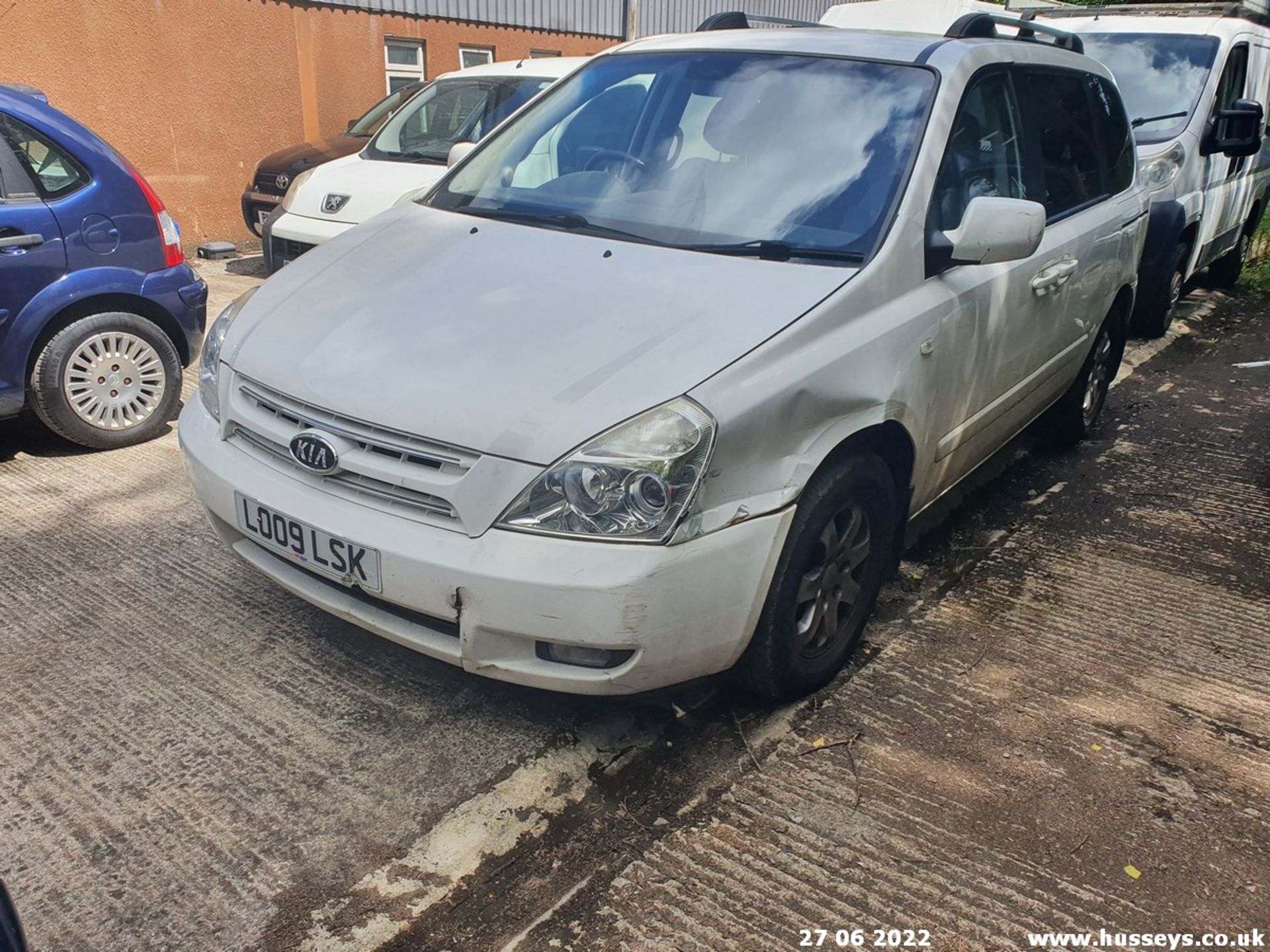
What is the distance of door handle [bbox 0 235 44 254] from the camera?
4.31 metres

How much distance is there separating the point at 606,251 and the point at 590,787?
61.0 inches

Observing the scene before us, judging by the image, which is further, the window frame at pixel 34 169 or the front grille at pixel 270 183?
the front grille at pixel 270 183

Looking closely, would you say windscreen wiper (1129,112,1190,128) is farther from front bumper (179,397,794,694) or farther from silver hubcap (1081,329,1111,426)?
front bumper (179,397,794,694)

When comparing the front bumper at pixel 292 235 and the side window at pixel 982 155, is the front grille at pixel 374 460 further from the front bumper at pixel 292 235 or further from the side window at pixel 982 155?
the front bumper at pixel 292 235

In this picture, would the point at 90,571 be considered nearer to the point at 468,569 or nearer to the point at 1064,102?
the point at 468,569

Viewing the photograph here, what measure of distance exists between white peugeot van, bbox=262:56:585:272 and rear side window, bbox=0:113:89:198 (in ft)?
8.29

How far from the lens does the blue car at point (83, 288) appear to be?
14.4ft

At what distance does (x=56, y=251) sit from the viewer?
4504 millimetres

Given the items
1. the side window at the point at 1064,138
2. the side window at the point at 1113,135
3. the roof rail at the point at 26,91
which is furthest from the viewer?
the side window at the point at 1113,135

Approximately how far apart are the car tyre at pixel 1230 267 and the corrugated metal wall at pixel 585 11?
22.2 feet

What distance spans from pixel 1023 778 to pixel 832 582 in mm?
741

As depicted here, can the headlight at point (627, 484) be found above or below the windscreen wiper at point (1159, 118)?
below

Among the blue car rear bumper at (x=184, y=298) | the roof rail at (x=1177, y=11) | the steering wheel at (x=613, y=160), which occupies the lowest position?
the blue car rear bumper at (x=184, y=298)

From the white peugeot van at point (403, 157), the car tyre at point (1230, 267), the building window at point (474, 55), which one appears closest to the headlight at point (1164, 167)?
the car tyre at point (1230, 267)
